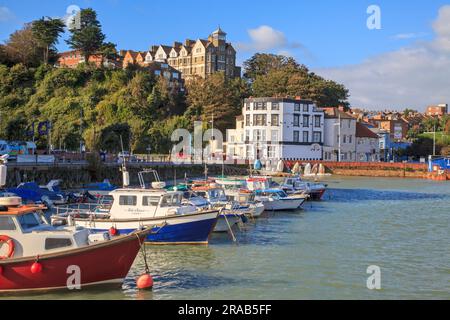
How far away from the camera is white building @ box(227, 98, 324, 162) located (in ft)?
325

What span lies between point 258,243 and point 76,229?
12484 mm

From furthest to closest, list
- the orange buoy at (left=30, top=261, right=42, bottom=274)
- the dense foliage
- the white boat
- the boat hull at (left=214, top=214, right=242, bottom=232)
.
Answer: the dense foliage, the white boat, the boat hull at (left=214, top=214, right=242, bottom=232), the orange buoy at (left=30, top=261, right=42, bottom=274)

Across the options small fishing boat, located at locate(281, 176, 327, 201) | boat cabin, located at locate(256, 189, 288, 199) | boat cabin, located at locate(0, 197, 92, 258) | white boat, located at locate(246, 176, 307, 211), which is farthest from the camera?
small fishing boat, located at locate(281, 176, 327, 201)

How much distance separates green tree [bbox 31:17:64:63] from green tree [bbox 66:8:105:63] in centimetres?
379

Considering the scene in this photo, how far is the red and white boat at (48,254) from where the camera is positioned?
17.9 meters

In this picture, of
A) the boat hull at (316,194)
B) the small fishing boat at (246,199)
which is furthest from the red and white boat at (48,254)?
the boat hull at (316,194)

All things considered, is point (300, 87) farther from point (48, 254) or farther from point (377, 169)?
point (48, 254)

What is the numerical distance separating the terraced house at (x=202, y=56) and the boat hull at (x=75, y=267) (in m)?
118

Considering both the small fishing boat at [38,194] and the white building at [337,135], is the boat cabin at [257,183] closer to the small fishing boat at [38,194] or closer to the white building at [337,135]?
the small fishing boat at [38,194]

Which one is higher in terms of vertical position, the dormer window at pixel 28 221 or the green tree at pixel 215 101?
the green tree at pixel 215 101

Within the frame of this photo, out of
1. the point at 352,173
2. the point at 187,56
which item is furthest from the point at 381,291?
the point at 187,56

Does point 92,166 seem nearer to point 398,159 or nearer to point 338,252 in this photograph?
point 338,252

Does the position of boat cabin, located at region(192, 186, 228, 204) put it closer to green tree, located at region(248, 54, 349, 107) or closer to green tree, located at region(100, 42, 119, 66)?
green tree, located at region(248, 54, 349, 107)

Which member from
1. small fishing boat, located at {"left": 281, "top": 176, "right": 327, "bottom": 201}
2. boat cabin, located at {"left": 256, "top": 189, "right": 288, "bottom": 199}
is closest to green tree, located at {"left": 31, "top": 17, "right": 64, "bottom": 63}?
small fishing boat, located at {"left": 281, "top": 176, "right": 327, "bottom": 201}
